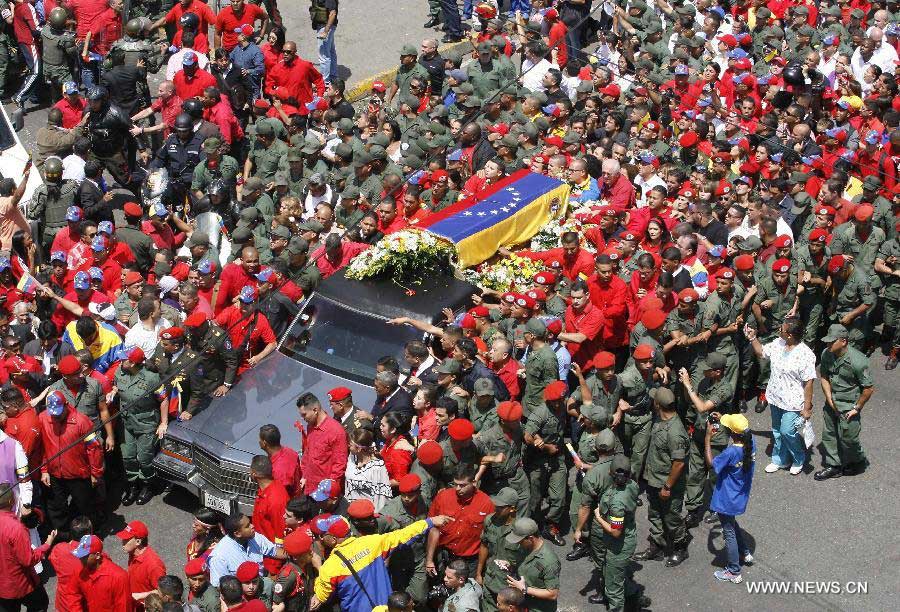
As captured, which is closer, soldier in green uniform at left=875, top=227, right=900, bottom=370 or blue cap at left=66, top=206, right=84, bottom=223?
soldier in green uniform at left=875, top=227, right=900, bottom=370

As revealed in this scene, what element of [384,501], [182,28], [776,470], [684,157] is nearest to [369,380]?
[384,501]

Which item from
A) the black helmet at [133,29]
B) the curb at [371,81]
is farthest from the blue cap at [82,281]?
the curb at [371,81]

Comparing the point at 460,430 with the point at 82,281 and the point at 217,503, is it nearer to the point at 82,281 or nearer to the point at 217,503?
the point at 217,503

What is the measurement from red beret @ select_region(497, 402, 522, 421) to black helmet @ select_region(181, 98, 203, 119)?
288 inches

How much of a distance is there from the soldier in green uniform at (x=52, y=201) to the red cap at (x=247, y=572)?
22.8ft

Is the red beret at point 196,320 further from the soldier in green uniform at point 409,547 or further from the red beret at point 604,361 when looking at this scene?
Answer: the red beret at point 604,361

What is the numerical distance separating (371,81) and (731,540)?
12.0m

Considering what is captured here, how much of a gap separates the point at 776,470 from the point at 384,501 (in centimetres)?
421

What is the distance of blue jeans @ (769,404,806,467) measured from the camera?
1330 centimetres

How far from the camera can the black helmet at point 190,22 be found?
19.0 meters

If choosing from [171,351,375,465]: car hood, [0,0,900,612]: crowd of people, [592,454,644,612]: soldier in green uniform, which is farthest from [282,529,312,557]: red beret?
[592,454,644,612]: soldier in green uniform

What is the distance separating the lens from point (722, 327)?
13.5 metres

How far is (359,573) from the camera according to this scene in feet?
33.8

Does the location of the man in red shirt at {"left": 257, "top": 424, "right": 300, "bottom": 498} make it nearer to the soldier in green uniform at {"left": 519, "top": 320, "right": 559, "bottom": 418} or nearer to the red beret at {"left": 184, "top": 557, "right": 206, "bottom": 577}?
the red beret at {"left": 184, "top": 557, "right": 206, "bottom": 577}
